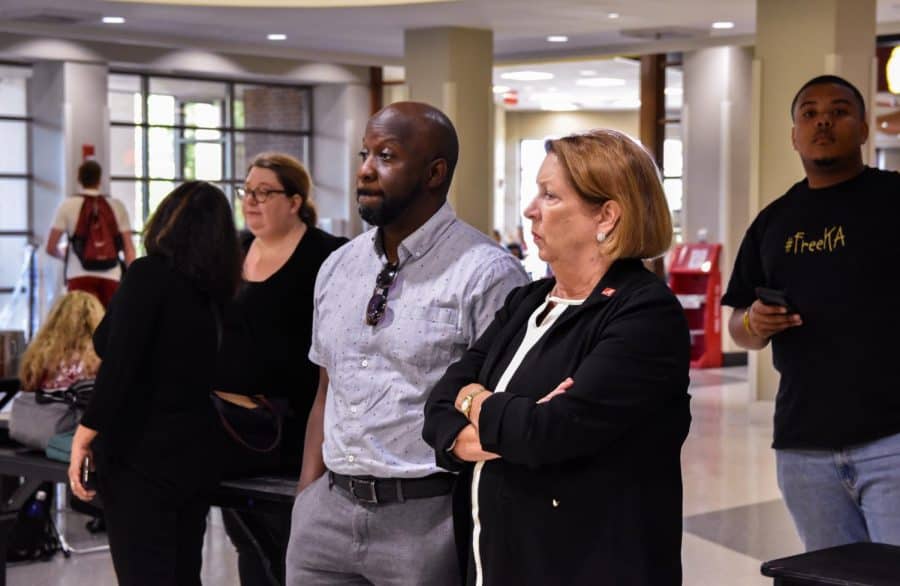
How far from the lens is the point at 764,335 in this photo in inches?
128

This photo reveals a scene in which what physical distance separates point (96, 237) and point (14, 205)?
7812 millimetres

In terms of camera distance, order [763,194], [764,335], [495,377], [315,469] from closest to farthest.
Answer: [495,377] < [315,469] < [764,335] < [763,194]

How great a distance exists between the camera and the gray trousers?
2.68 m

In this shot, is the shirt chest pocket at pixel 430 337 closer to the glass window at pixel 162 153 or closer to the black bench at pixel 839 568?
the black bench at pixel 839 568

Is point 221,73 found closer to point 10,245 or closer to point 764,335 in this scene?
point 10,245

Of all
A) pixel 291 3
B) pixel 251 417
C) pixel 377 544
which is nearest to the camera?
pixel 377 544

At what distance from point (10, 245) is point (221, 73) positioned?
354cm

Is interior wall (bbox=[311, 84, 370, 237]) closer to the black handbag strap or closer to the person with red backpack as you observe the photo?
the person with red backpack

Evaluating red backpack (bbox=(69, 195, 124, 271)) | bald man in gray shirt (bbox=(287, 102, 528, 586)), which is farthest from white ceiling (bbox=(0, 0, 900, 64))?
bald man in gray shirt (bbox=(287, 102, 528, 586))

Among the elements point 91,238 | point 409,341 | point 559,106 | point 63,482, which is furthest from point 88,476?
point 559,106

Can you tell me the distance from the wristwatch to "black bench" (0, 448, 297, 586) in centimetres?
141

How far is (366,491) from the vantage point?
8.87 ft

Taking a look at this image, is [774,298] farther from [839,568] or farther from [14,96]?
[14,96]

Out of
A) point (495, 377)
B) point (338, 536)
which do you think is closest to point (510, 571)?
point (495, 377)
